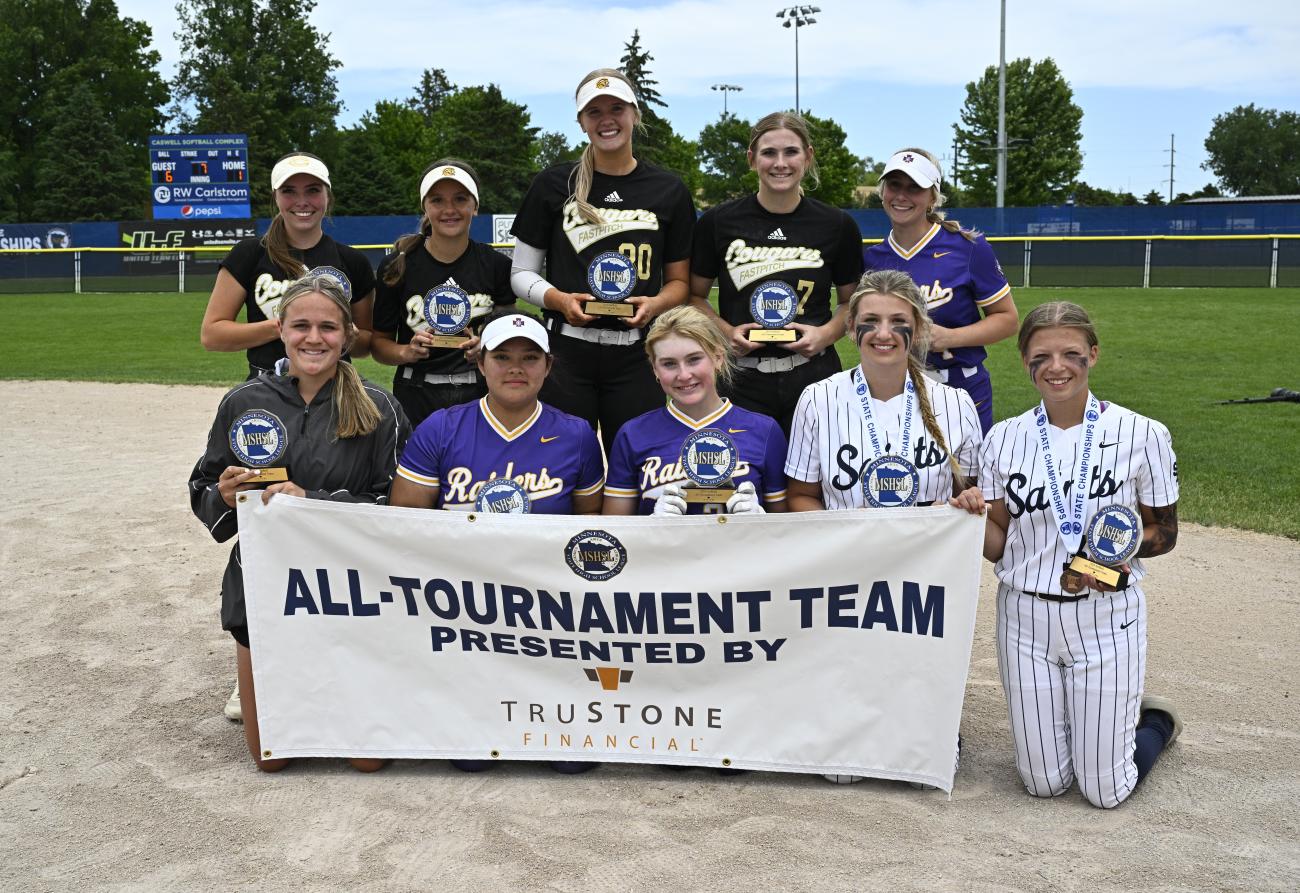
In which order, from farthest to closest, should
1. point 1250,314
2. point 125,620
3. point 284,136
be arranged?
1. point 284,136
2. point 1250,314
3. point 125,620

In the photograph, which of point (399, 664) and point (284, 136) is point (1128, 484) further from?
point (284, 136)

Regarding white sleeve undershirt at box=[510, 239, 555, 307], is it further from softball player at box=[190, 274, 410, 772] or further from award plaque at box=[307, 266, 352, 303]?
softball player at box=[190, 274, 410, 772]

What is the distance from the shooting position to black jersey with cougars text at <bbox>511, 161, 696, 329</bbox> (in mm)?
4902

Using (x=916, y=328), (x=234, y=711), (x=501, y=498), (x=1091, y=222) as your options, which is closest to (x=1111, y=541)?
(x=916, y=328)

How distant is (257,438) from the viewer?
409 cm

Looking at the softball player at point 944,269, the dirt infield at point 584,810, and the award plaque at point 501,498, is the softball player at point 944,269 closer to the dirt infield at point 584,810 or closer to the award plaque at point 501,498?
the dirt infield at point 584,810

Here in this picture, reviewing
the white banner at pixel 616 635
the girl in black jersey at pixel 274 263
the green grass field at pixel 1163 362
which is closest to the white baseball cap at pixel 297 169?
the girl in black jersey at pixel 274 263

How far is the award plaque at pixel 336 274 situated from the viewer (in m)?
4.44

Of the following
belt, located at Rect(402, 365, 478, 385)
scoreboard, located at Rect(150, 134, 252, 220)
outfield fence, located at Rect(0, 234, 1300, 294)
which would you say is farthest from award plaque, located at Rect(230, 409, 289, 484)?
scoreboard, located at Rect(150, 134, 252, 220)

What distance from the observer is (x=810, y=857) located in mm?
3428

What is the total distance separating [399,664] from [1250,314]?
67.4 feet

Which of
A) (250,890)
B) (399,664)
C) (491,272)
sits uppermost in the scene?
(491,272)

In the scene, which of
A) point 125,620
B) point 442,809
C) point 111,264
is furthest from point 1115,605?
point 111,264

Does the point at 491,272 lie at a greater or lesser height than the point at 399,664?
greater
